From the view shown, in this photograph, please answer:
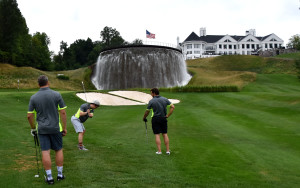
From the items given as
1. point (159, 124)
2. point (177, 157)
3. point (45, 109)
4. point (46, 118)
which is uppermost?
point (45, 109)

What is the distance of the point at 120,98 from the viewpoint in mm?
38438

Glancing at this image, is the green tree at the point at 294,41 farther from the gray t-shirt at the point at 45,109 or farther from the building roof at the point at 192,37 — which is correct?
the gray t-shirt at the point at 45,109

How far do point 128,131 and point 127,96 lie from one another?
24900mm

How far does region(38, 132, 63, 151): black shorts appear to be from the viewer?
24.0 ft

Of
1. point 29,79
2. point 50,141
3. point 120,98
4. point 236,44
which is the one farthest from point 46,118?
point 236,44

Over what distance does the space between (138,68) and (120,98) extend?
26011 millimetres

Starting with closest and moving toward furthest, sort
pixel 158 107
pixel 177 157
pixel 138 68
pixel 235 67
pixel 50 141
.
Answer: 1. pixel 50 141
2. pixel 177 157
3. pixel 158 107
4. pixel 138 68
5. pixel 235 67

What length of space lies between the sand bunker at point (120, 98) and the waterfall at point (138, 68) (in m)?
19.7

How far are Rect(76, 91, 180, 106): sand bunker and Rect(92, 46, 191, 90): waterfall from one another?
64.5ft

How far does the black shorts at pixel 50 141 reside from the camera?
7.32m

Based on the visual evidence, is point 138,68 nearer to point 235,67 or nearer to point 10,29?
point 10,29

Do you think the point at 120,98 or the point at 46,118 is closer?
the point at 46,118

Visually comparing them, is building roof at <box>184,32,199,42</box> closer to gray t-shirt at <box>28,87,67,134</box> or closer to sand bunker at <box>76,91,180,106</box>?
sand bunker at <box>76,91,180,106</box>

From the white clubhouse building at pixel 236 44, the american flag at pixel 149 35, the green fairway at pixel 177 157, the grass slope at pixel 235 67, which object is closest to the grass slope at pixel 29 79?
the american flag at pixel 149 35
